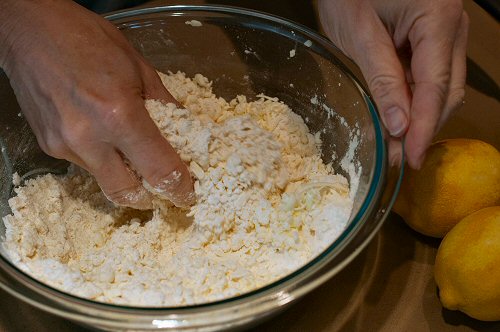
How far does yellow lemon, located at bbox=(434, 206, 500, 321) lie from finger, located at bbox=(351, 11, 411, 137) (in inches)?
7.6

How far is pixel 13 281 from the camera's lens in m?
0.74

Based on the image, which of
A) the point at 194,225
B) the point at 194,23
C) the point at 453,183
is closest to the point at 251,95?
the point at 194,23

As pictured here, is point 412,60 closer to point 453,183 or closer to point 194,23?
point 453,183

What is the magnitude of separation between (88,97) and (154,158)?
138mm

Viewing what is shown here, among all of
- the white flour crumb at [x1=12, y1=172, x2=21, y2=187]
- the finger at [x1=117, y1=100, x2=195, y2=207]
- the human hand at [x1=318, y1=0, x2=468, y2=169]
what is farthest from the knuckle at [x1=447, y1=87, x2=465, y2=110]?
the white flour crumb at [x1=12, y1=172, x2=21, y2=187]

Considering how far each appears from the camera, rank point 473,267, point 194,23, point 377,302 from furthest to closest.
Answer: point 194,23, point 377,302, point 473,267

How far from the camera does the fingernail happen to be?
0.83 m

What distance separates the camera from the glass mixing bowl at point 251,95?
695 mm

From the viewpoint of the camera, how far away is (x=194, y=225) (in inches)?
36.9

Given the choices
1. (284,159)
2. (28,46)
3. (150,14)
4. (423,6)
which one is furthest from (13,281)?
(423,6)

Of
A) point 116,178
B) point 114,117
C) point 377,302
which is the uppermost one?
point 114,117

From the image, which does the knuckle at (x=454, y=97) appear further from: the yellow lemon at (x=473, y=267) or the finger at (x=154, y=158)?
the finger at (x=154, y=158)

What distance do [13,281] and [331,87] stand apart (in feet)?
2.17

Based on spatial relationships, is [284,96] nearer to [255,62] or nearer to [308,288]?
[255,62]
